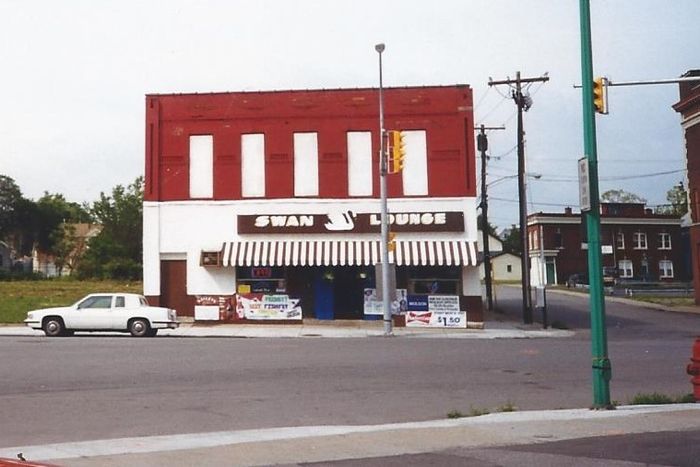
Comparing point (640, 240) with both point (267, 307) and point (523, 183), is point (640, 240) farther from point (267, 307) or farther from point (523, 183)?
point (267, 307)

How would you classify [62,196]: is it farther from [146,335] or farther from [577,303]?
[146,335]

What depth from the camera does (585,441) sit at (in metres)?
8.59

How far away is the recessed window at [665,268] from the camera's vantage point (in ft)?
268

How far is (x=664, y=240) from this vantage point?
82.0 meters

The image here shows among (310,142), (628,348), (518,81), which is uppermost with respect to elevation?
(518,81)

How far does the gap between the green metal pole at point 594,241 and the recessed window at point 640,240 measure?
247ft

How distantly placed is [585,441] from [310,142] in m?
24.5

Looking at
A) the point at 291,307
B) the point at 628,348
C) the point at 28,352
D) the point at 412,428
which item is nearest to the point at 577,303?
the point at 291,307

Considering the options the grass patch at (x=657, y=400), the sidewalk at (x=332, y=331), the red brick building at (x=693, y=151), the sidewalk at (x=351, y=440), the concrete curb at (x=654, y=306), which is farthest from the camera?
the red brick building at (x=693, y=151)

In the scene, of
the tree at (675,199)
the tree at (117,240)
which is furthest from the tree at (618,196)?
the tree at (117,240)

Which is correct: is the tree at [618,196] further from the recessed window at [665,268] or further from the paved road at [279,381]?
the paved road at [279,381]

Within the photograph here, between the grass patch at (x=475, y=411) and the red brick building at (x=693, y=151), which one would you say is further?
the red brick building at (x=693, y=151)

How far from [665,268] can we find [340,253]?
2421 inches

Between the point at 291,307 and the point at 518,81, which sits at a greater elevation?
the point at 518,81
